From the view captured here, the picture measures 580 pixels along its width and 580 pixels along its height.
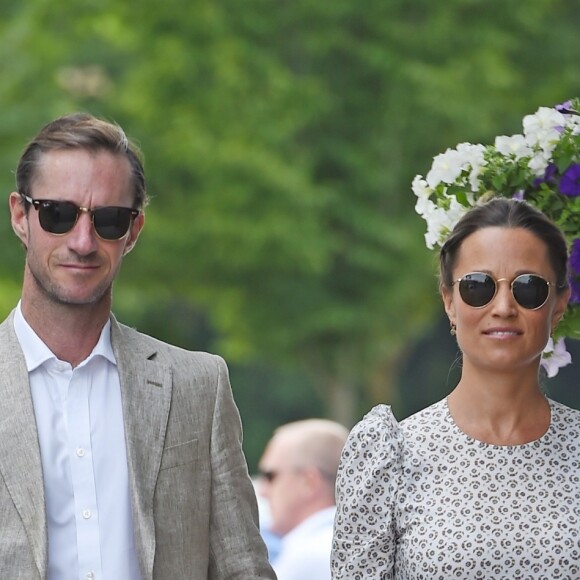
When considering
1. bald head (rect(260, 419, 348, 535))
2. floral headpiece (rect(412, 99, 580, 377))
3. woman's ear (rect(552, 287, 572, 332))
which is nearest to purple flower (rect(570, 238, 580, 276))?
floral headpiece (rect(412, 99, 580, 377))

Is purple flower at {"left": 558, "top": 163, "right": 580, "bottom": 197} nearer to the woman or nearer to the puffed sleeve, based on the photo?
the woman

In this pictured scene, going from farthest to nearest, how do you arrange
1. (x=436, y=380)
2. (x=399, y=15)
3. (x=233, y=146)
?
1. (x=436, y=380)
2. (x=399, y=15)
3. (x=233, y=146)

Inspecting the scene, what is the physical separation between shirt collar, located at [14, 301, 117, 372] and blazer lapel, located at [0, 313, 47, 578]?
17 millimetres

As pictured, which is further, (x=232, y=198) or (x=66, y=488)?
(x=232, y=198)

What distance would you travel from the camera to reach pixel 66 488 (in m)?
A: 3.73

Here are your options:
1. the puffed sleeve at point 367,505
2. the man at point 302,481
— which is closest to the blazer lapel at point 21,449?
the puffed sleeve at point 367,505

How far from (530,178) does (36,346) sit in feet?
4.54

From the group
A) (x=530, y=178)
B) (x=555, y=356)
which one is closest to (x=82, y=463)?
(x=555, y=356)

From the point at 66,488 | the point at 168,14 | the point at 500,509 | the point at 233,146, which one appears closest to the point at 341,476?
the point at 500,509

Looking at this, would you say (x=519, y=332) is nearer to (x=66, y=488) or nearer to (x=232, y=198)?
(x=66, y=488)

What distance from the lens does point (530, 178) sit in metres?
4.28

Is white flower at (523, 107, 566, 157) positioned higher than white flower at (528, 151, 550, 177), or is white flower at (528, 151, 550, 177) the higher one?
white flower at (523, 107, 566, 157)

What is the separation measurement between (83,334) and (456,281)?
0.91 metres

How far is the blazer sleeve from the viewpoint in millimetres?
3990
